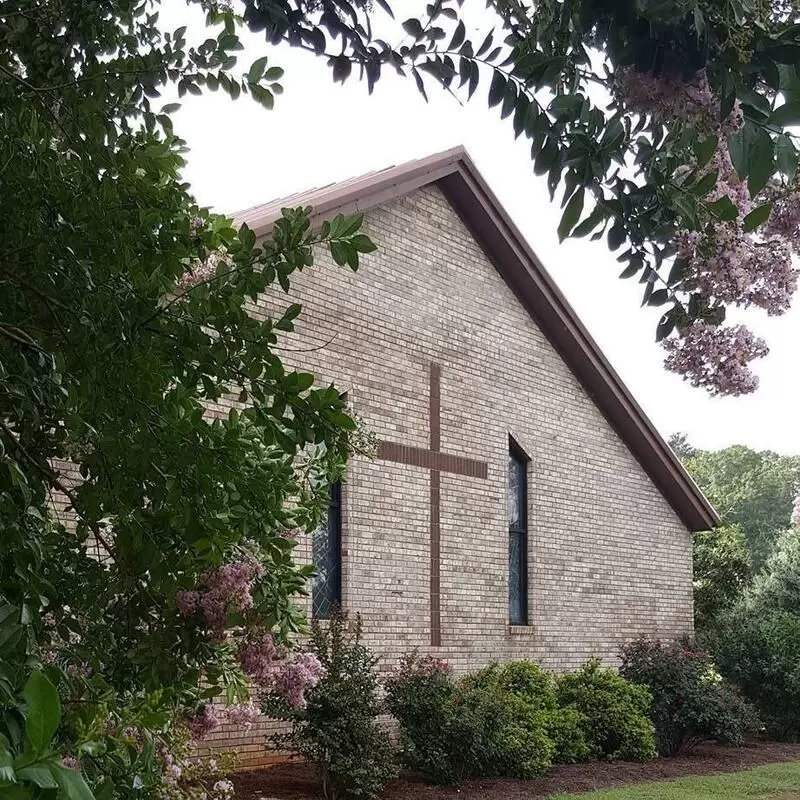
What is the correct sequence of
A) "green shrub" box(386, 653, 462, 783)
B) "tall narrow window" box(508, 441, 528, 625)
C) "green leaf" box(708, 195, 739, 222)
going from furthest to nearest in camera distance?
"tall narrow window" box(508, 441, 528, 625)
"green shrub" box(386, 653, 462, 783)
"green leaf" box(708, 195, 739, 222)

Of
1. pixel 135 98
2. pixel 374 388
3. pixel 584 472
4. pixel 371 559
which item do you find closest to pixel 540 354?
pixel 584 472

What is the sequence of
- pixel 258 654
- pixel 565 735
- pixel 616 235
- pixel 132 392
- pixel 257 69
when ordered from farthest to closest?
pixel 565 735, pixel 257 69, pixel 258 654, pixel 132 392, pixel 616 235

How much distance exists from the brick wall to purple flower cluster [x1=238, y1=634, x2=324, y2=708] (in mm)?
6628

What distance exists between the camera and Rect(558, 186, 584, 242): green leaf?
2686mm

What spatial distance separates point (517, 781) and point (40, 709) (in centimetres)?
1102

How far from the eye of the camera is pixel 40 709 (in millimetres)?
1131

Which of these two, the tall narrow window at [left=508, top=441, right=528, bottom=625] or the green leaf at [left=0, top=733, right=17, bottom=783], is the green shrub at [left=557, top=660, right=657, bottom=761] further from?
the green leaf at [left=0, top=733, right=17, bottom=783]

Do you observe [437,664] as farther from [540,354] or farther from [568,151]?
[568,151]

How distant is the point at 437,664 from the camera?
11773 mm

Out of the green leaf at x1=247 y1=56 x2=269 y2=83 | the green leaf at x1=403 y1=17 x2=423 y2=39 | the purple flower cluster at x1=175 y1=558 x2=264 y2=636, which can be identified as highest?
the green leaf at x1=247 y1=56 x2=269 y2=83

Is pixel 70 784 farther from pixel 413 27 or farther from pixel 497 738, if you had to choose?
pixel 497 738

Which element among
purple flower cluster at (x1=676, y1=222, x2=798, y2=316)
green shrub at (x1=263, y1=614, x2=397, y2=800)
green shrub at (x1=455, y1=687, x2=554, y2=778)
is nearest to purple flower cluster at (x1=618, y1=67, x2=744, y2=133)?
purple flower cluster at (x1=676, y1=222, x2=798, y2=316)

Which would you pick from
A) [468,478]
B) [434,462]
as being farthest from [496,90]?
[468,478]

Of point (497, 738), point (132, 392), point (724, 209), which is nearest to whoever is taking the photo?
point (724, 209)
